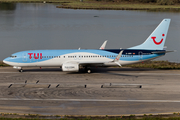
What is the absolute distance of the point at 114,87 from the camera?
35.8m

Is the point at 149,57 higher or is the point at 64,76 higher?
the point at 149,57

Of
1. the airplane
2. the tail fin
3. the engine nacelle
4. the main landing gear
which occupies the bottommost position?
the main landing gear

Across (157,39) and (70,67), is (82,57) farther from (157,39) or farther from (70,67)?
(157,39)

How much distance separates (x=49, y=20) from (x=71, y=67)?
3173 inches

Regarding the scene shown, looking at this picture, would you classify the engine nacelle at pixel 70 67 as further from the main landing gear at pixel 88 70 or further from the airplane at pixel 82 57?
the main landing gear at pixel 88 70

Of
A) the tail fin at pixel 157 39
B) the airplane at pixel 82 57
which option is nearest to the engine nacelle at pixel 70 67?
the airplane at pixel 82 57

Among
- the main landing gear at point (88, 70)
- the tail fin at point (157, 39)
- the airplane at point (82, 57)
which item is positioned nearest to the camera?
the airplane at point (82, 57)

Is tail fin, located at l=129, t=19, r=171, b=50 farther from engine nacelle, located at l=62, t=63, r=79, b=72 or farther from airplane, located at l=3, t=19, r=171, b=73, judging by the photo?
engine nacelle, located at l=62, t=63, r=79, b=72

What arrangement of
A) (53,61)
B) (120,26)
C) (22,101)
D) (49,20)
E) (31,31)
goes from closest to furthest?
1. (22,101)
2. (53,61)
3. (31,31)
4. (120,26)
5. (49,20)

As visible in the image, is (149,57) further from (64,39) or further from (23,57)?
(64,39)

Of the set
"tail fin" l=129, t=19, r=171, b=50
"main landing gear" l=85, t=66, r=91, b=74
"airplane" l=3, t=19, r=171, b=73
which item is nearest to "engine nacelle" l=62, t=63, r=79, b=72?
"airplane" l=3, t=19, r=171, b=73

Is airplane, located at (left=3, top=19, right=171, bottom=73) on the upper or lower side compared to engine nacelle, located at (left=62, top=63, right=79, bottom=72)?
upper

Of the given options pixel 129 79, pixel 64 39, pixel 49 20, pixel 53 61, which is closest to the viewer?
pixel 129 79

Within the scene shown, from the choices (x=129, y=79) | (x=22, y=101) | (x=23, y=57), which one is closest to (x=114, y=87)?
(x=129, y=79)
